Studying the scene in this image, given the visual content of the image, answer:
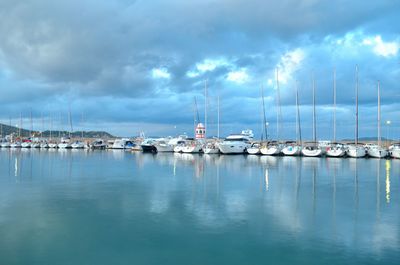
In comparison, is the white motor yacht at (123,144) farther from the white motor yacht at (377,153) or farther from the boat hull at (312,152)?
the white motor yacht at (377,153)

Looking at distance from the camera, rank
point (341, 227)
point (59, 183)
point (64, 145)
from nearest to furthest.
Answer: point (341, 227) → point (59, 183) → point (64, 145)

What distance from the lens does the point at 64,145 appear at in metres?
134

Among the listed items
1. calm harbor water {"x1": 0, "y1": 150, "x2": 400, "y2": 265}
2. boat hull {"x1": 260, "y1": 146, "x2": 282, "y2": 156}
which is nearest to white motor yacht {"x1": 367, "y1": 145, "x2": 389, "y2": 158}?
boat hull {"x1": 260, "y1": 146, "x2": 282, "y2": 156}

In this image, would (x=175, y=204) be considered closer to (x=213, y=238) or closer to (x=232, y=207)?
(x=232, y=207)

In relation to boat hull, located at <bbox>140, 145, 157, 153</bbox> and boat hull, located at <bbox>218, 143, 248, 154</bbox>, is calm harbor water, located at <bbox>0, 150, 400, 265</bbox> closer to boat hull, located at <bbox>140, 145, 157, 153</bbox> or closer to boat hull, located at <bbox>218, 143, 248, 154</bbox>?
boat hull, located at <bbox>218, 143, 248, 154</bbox>

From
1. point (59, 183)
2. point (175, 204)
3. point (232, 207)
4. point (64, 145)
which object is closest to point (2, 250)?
point (175, 204)

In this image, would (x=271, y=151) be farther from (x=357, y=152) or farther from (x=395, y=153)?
(x=395, y=153)

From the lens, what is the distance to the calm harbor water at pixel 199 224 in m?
13.4

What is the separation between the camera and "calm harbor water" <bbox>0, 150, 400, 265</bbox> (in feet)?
44.1

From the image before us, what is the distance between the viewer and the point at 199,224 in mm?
17797

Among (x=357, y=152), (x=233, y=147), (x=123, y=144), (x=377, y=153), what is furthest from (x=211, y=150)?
(x=123, y=144)

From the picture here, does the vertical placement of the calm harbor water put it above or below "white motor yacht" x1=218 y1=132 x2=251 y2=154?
below

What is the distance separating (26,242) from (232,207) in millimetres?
11286

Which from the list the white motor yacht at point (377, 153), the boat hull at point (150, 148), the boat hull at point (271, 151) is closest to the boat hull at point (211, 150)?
the boat hull at point (271, 151)
